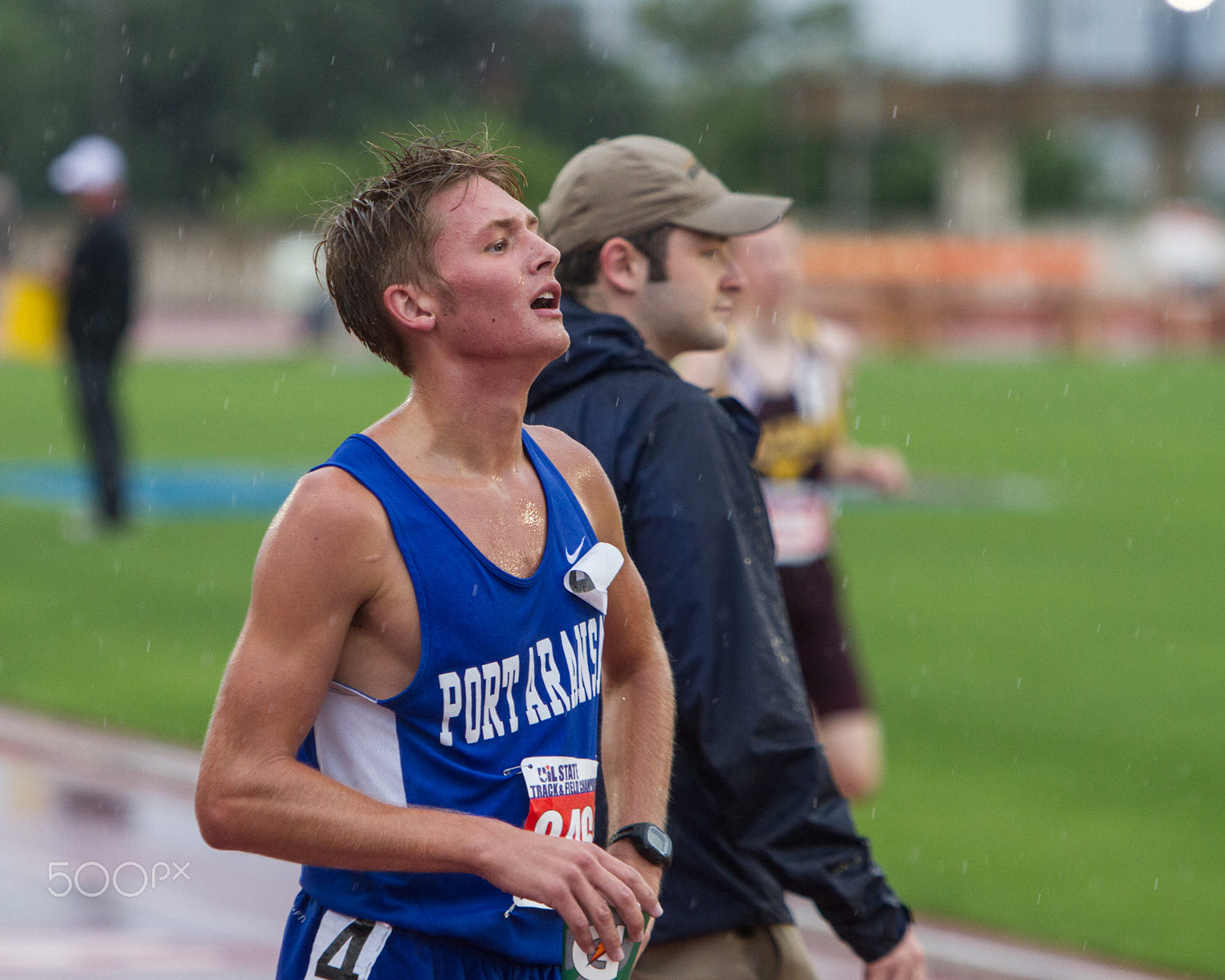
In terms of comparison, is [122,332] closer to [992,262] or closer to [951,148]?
[992,262]

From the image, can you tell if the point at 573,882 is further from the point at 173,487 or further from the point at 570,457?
the point at 173,487

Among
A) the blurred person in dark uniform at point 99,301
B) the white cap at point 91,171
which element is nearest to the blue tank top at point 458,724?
the blurred person in dark uniform at point 99,301

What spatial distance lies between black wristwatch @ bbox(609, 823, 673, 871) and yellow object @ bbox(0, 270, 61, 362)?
31.7 metres

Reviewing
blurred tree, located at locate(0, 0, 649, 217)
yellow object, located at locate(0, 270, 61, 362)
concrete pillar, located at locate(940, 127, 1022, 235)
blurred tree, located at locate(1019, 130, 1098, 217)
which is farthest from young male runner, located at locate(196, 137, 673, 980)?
blurred tree, located at locate(1019, 130, 1098, 217)

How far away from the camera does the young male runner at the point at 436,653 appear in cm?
234

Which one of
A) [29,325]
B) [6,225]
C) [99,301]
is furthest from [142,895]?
[6,225]

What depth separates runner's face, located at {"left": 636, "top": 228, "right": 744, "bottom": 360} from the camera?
3436mm

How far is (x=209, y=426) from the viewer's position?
76.4ft

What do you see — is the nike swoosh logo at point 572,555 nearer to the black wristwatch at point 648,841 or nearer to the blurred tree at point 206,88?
the black wristwatch at point 648,841

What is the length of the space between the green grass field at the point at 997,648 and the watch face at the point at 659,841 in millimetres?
3186

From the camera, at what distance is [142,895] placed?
6059 millimetres

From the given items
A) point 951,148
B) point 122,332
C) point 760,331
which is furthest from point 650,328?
point 951,148

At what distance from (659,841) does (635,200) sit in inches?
49.2

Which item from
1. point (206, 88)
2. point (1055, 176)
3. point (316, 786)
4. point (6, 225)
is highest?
point (206, 88)
